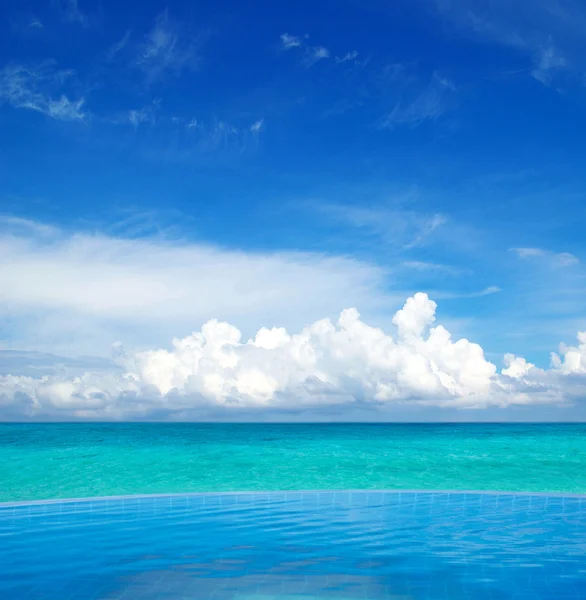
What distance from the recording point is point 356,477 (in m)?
24.9

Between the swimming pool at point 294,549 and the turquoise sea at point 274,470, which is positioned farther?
the turquoise sea at point 274,470

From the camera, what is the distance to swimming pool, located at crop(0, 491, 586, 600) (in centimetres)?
731

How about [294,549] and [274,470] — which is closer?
[294,549]

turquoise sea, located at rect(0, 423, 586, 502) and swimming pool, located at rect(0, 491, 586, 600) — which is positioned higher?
swimming pool, located at rect(0, 491, 586, 600)

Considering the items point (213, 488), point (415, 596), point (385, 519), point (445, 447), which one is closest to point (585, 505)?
point (385, 519)

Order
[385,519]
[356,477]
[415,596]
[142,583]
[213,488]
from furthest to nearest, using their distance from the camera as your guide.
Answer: [356,477], [213,488], [385,519], [142,583], [415,596]

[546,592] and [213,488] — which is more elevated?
[546,592]

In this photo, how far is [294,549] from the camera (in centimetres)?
950

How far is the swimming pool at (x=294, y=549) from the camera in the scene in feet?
24.0

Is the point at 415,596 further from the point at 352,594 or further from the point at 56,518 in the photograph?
the point at 56,518

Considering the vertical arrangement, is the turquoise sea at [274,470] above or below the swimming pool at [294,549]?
below

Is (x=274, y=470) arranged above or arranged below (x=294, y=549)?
below

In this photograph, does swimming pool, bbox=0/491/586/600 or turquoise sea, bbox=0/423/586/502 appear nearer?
swimming pool, bbox=0/491/586/600

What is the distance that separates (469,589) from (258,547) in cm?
351
